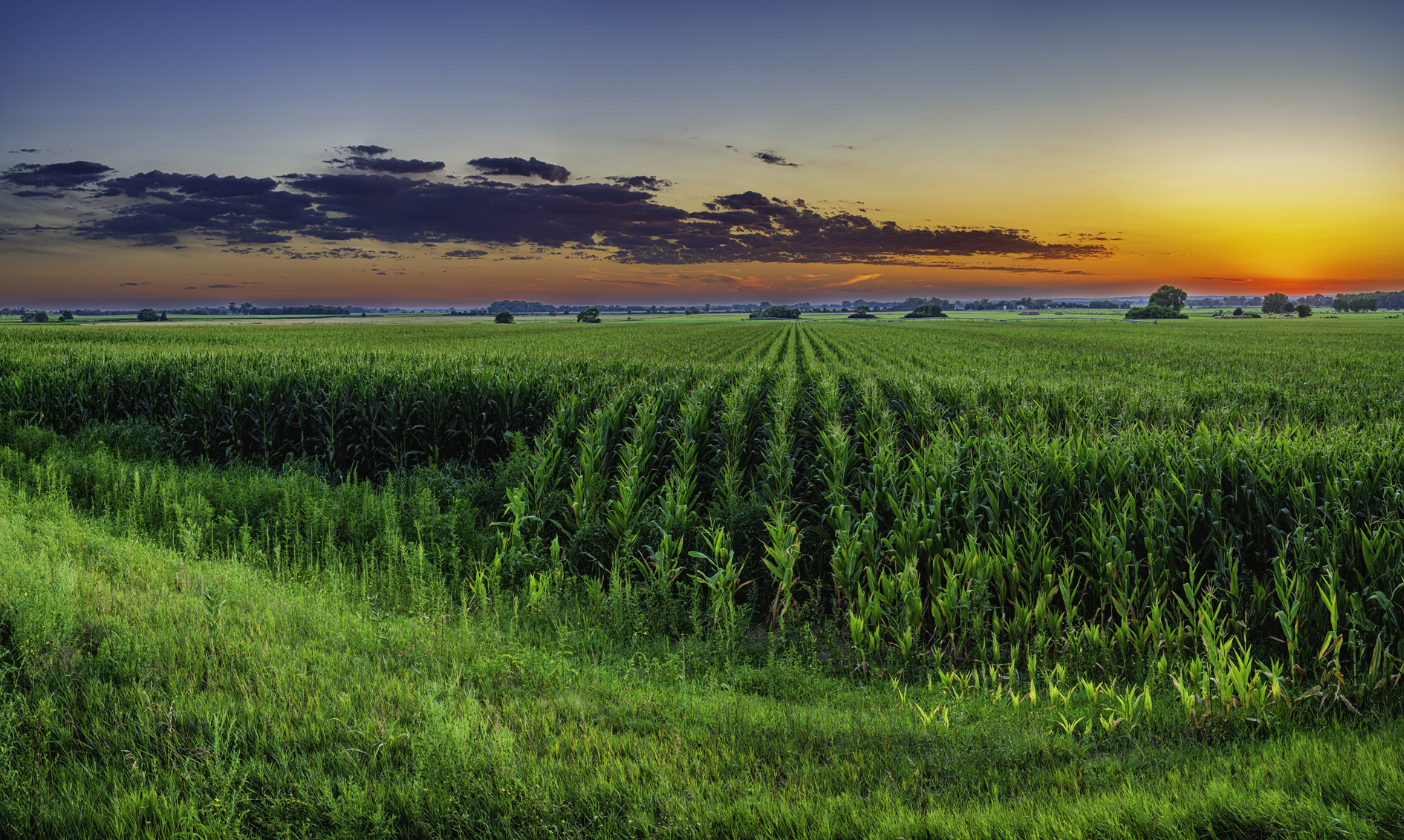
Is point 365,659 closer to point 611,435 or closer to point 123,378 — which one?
point 611,435

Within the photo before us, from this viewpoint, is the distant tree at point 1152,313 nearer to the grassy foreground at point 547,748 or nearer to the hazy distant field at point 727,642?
the hazy distant field at point 727,642

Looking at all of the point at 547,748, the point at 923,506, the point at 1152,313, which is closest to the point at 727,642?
the point at 547,748

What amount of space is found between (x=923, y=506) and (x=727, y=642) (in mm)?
2677

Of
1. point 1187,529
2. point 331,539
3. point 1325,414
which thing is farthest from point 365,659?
point 1325,414

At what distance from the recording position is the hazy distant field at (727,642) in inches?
136

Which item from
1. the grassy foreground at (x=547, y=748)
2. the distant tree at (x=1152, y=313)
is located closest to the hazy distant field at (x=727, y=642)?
the grassy foreground at (x=547, y=748)

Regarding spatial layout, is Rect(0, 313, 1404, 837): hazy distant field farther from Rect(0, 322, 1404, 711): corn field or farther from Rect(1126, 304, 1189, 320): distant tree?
Rect(1126, 304, 1189, 320): distant tree

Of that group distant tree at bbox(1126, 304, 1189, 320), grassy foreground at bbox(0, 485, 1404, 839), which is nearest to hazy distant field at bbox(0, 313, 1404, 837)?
grassy foreground at bbox(0, 485, 1404, 839)

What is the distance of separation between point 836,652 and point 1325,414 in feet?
61.7

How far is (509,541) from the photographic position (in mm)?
8125

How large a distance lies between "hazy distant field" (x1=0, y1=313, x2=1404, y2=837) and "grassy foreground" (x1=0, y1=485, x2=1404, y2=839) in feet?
0.09

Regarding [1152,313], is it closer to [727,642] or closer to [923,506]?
[923,506]

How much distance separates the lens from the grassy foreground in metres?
3.29

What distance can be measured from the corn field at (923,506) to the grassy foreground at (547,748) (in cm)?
89
